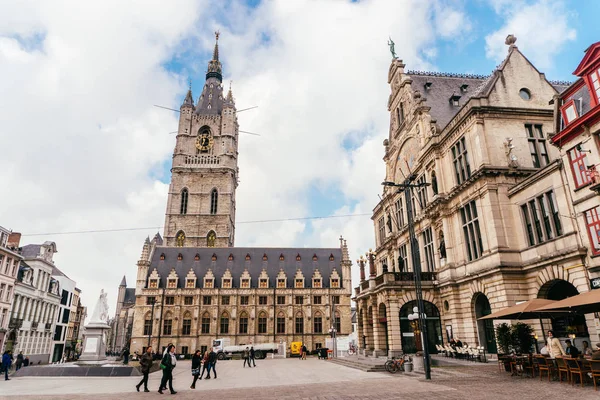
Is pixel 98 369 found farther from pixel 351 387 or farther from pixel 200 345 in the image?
pixel 200 345

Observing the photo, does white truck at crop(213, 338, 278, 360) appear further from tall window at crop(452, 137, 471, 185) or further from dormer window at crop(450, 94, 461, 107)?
dormer window at crop(450, 94, 461, 107)

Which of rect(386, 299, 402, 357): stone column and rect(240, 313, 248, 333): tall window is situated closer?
rect(386, 299, 402, 357): stone column

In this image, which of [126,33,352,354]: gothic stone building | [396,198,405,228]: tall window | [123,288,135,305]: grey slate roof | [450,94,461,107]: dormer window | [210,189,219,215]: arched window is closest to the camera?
[450,94,461,107]: dormer window

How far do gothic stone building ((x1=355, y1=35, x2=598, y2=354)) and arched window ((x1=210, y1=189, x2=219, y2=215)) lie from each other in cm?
5642

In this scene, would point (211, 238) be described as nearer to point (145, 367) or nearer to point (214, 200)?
point (214, 200)

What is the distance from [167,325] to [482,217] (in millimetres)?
52698

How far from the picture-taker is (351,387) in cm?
1475

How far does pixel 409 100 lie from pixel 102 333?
3220 centimetres

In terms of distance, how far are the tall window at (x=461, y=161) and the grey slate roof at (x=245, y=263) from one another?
139ft

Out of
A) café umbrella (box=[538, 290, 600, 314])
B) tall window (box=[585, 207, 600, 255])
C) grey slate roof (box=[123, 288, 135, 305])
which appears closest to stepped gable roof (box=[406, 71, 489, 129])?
tall window (box=[585, 207, 600, 255])

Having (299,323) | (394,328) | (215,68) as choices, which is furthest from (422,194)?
(215,68)

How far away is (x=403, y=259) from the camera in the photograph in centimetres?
3788

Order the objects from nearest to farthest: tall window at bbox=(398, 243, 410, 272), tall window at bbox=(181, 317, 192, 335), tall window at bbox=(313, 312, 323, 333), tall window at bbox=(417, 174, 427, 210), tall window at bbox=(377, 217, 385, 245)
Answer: tall window at bbox=(417, 174, 427, 210) < tall window at bbox=(398, 243, 410, 272) < tall window at bbox=(377, 217, 385, 245) < tall window at bbox=(181, 317, 192, 335) < tall window at bbox=(313, 312, 323, 333)

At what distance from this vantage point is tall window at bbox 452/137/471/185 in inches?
1096
